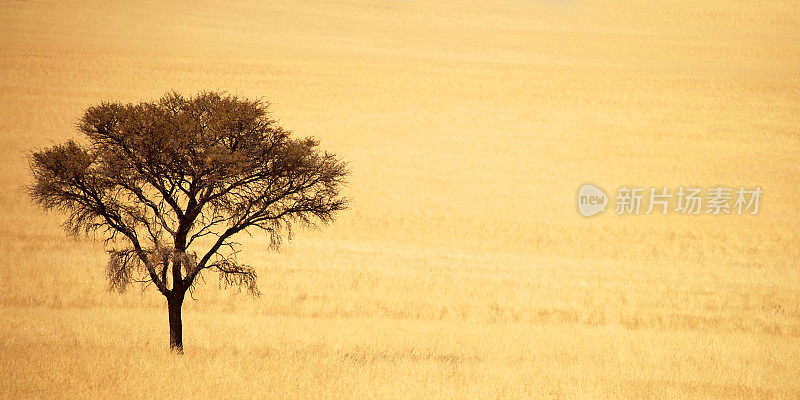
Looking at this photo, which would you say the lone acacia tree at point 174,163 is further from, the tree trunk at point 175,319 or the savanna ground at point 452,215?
the savanna ground at point 452,215

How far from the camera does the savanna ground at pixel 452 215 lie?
1298 centimetres

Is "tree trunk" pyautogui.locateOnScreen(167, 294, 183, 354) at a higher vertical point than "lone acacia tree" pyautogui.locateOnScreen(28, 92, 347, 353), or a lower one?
lower

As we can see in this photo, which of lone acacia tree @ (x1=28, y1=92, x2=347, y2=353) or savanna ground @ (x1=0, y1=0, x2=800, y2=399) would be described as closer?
lone acacia tree @ (x1=28, y1=92, x2=347, y2=353)

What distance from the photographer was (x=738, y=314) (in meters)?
19.2

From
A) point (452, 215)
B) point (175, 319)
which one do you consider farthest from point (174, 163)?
point (452, 215)

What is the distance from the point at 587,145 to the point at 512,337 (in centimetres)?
2891

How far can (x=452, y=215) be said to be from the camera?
3209 cm

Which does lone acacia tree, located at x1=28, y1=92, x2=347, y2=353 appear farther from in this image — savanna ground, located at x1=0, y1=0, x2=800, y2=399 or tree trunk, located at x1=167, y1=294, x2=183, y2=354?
savanna ground, located at x1=0, y1=0, x2=800, y2=399

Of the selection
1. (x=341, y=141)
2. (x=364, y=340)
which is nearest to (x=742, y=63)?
(x=341, y=141)

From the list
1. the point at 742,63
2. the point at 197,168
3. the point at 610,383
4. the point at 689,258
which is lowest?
the point at 610,383

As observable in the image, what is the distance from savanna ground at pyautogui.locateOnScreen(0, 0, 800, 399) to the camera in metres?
13.0

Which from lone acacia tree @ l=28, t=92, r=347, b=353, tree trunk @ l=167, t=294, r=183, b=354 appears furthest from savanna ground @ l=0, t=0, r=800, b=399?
lone acacia tree @ l=28, t=92, r=347, b=353

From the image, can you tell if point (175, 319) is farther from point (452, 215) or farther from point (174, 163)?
point (452, 215)

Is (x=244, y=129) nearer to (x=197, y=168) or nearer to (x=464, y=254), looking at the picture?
(x=197, y=168)
